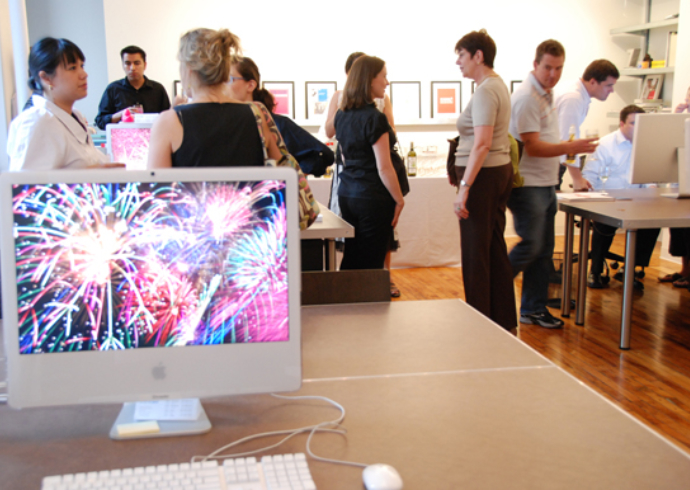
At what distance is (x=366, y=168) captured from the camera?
3.21 metres

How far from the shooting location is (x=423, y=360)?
4.60ft

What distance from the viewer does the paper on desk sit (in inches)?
42.2

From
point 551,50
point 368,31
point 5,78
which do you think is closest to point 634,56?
point 368,31

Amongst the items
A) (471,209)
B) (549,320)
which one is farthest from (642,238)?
(471,209)

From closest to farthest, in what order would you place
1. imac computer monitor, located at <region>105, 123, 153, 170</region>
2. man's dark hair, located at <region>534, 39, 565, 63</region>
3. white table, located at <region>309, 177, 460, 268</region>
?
man's dark hair, located at <region>534, 39, 565, 63</region> → imac computer monitor, located at <region>105, 123, 153, 170</region> → white table, located at <region>309, 177, 460, 268</region>

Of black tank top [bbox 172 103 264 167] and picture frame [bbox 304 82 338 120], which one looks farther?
picture frame [bbox 304 82 338 120]

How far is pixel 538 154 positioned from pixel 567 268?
84 centimetres

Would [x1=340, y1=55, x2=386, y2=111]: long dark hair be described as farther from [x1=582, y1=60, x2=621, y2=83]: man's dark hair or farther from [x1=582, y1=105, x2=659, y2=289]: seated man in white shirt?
[x1=582, y1=105, x2=659, y2=289]: seated man in white shirt

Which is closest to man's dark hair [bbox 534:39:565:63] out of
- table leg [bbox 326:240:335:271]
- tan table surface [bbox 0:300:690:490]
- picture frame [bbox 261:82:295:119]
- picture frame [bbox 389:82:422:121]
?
table leg [bbox 326:240:335:271]

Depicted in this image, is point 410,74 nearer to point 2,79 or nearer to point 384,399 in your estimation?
point 2,79

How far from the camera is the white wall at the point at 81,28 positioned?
596cm

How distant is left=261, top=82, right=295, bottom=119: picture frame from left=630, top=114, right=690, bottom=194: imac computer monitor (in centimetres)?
341

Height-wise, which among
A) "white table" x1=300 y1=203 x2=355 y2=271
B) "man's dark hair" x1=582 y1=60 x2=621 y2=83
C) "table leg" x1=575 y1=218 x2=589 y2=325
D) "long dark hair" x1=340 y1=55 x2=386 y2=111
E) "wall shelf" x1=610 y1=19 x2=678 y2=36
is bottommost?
"table leg" x1=575 y1=218 x2=589 y2=325

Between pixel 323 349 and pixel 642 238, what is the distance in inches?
152
